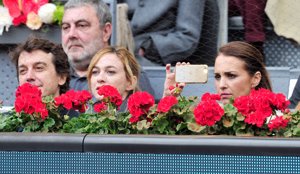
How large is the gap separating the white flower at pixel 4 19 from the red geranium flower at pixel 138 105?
9.38 ft

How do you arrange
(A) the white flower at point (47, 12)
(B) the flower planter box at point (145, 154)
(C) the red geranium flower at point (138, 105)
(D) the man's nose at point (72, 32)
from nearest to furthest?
(B) the flower planter box at point (145, 154) → (C) the red geranium flower at point (138, 105) → (D) the man's nose at point (72, 32) → (A) the white flower at point (47, 12)

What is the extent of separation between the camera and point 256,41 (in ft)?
21.3

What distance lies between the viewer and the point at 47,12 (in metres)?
6.84

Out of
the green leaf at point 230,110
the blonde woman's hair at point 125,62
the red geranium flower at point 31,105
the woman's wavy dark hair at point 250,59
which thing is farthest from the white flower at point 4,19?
the green leaf at point 230,110

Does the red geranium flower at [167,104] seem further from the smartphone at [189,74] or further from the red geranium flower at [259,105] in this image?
the smartphone at [189,74]

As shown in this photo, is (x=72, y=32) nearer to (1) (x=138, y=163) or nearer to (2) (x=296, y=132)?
(1) (x=138, y=163)

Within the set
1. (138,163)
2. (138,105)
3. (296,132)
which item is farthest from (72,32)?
(296,132)

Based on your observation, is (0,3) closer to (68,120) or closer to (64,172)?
(68,120)

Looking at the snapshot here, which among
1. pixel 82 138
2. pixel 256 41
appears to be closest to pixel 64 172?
pixel 82 138

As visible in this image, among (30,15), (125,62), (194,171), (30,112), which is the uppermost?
(30,15)

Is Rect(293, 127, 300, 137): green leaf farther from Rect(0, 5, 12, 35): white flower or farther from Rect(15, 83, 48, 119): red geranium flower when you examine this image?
Rect(0, 5, 12, 35): white flower

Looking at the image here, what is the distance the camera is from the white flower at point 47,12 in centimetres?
683

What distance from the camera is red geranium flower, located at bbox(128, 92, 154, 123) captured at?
4195 mm

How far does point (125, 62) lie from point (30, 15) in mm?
1478
